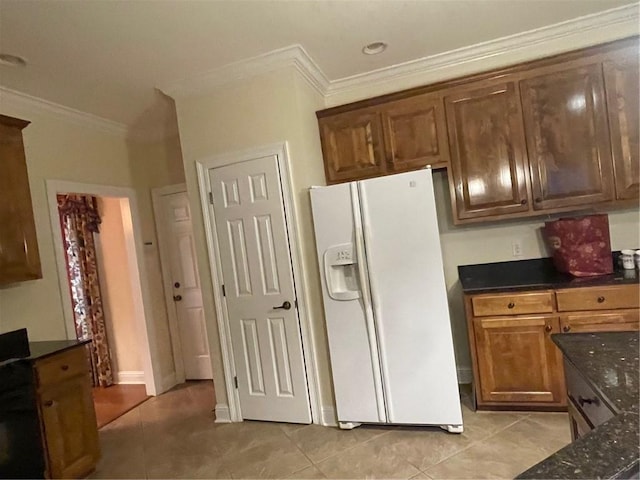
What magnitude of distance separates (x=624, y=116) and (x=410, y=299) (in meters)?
1.88

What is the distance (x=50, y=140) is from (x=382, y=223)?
9.01 ft

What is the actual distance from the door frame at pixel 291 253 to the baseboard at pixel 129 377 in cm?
Answer: 187

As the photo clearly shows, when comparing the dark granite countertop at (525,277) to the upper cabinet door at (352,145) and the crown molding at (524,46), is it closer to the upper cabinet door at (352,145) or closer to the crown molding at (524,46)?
the upper cabinet door at (352,145)

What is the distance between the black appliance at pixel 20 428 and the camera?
229cm

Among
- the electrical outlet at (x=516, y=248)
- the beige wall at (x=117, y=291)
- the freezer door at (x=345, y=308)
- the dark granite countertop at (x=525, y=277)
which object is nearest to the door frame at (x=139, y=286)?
the beige wall at (x=117, y=291)

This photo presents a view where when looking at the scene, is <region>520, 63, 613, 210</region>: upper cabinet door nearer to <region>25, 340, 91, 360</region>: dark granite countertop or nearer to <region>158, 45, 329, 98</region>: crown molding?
<region>158, 45, 329, 98</region>: crown molding

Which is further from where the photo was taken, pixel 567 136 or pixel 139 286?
pixel 139 286

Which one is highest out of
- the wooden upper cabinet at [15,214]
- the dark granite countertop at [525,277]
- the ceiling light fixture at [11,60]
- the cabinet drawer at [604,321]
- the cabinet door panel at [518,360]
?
the ceiling light fixture at [11,60]

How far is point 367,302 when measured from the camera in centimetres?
270

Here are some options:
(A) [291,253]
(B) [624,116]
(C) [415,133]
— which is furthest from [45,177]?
(B) [624,116]

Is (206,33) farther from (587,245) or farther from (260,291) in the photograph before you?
(587,245)

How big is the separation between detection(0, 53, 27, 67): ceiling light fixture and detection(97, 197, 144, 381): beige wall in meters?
1.92

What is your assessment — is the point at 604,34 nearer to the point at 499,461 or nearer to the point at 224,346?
the point at 499,461

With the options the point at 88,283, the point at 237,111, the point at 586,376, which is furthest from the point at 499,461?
the point at 88,283
